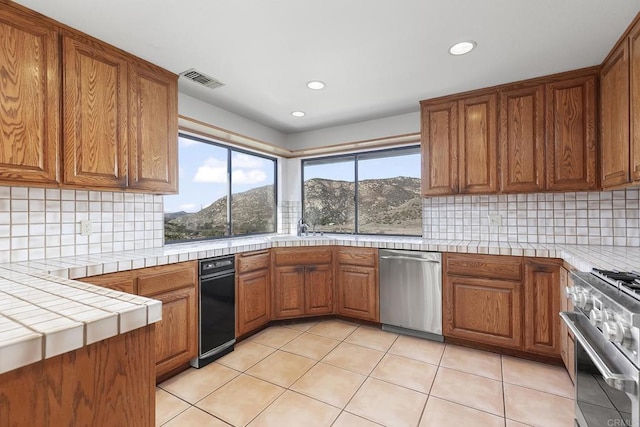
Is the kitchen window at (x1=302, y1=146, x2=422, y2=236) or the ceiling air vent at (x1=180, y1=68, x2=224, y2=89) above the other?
the ceiling air vent at (x1=180, y1=68, x2=224, y2=89)

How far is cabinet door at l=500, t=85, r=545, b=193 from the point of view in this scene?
253cm

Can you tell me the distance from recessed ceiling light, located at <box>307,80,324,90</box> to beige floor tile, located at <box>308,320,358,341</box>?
2269 millimetres

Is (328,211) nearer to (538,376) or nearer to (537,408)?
(538,376)

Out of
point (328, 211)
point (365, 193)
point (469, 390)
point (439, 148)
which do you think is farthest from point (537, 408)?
point (328, 211)

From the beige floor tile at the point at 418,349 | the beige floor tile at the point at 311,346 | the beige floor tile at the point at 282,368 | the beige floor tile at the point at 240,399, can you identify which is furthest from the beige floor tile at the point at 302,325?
the beige floor tile at the point at 240,399

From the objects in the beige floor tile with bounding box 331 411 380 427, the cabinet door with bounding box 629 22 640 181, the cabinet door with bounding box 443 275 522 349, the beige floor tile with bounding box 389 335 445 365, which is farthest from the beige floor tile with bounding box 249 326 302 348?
the cabinet door with bounding box 629 22 640 181

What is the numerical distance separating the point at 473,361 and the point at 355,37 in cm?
251

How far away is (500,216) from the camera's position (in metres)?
2.96

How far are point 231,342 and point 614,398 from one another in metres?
2.36

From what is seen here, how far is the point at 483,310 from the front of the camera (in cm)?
254

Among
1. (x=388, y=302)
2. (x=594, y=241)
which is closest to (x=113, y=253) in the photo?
(x=388, y=302)

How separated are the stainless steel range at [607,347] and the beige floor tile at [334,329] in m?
1.83

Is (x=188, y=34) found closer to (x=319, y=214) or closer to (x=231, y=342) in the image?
(x=231, y=342)

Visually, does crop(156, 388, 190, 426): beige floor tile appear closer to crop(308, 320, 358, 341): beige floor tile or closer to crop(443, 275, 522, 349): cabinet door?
crop(308, 320, 358, 341): beige floor tile
